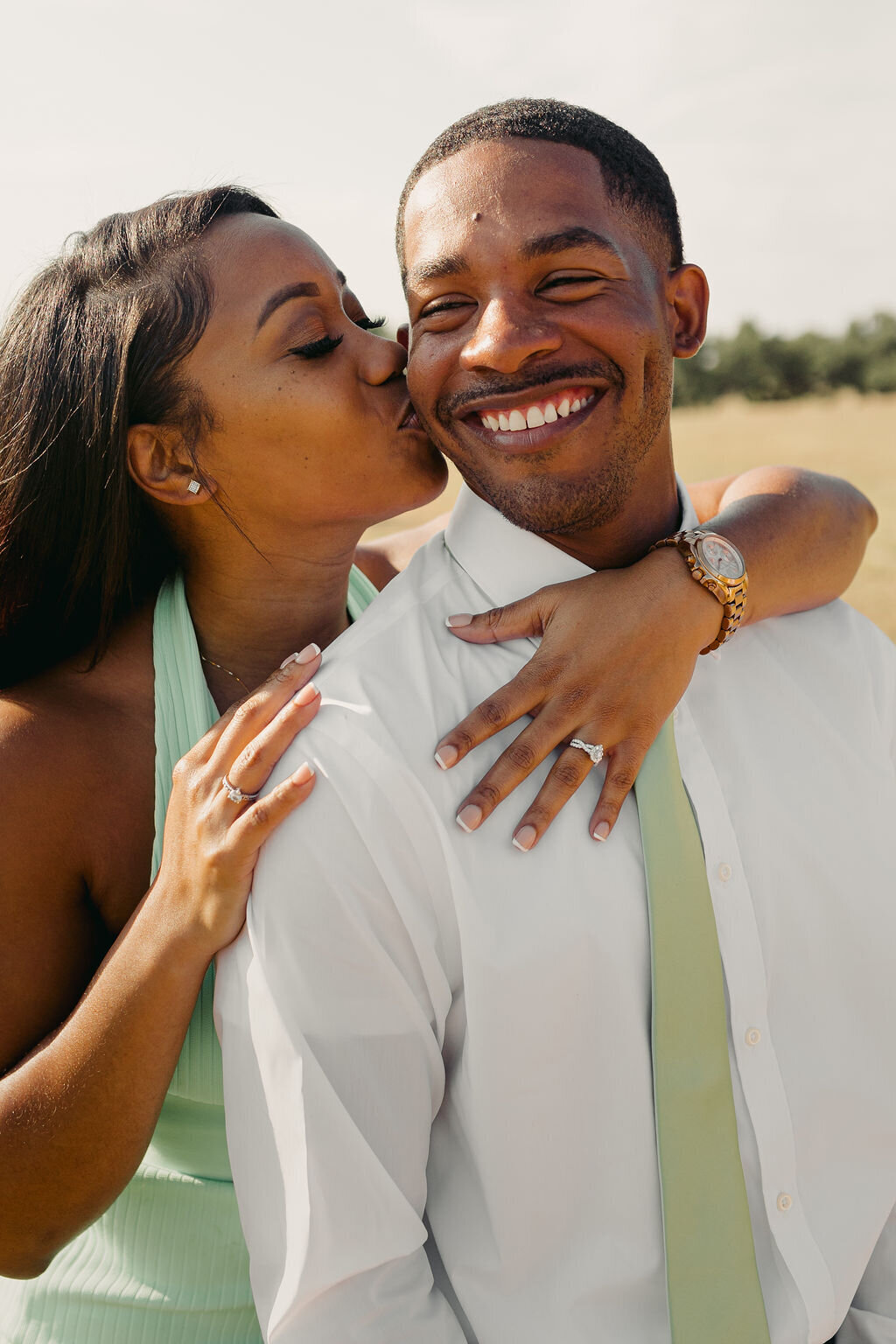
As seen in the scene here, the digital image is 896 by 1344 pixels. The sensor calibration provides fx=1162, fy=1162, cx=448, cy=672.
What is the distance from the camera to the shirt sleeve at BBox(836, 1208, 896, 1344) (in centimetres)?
205

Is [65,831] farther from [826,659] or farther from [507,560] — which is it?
[826,659]

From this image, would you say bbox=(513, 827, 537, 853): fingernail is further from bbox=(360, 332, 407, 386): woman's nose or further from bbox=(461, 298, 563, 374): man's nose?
bbox=(360, 332, 407, 386): woman's nose

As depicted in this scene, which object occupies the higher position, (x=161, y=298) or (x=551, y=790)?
(x=161, y=298)

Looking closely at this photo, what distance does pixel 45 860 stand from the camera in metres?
2.17

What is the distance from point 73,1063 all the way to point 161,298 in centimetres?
152

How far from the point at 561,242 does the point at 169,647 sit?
1.15 meters

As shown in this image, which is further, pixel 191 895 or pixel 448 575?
pixel 448 575

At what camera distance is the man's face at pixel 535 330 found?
7.00 ft

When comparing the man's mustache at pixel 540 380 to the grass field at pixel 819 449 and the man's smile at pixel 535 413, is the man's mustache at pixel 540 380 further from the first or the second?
the grass field at pixel 819 449

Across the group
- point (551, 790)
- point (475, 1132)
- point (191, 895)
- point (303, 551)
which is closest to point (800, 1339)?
point (475, 1132)

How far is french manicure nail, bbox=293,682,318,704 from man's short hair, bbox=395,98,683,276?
98cm

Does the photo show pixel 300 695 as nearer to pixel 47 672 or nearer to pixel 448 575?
pixel 448 575

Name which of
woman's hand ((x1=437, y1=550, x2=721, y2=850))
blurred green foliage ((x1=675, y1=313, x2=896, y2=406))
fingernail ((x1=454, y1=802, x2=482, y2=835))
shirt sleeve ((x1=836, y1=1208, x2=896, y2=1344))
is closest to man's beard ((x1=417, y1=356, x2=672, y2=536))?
woman's hand ((x1=437, y1=550, x2=721, y2=850))

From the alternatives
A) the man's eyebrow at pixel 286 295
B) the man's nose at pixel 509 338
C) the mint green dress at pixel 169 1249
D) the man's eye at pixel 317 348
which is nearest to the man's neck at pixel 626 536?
the man's nose at pixel 509 338
